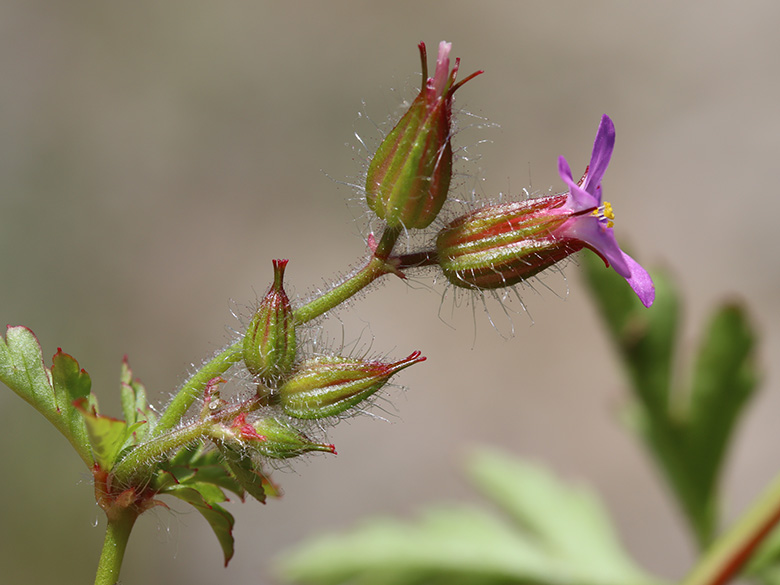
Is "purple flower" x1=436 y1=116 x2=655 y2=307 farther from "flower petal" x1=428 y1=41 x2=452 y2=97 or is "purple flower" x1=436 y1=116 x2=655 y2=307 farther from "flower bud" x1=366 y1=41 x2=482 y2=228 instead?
"flower petal" x1=428 y1=41 x2=452 y2=97

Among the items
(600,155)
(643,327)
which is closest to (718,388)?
(643,327)

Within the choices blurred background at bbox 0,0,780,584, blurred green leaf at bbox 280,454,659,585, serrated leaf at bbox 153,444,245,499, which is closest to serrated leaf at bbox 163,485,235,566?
serrated leaf at bbox 153,444,245,499

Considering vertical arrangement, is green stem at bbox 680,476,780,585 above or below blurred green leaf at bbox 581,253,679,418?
below

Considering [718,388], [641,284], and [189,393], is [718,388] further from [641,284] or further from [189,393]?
[189,393]

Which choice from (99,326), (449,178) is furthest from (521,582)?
(99,326)

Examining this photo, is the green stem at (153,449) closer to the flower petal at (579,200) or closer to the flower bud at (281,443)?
the flower bud at (281,443)

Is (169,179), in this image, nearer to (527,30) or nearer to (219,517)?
(527,30)

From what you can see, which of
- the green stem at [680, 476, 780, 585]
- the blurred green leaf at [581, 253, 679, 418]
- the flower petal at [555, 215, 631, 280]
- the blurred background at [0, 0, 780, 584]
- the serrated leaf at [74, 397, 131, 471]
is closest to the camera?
the serrated leaf at [74, 397, 131, 471]
